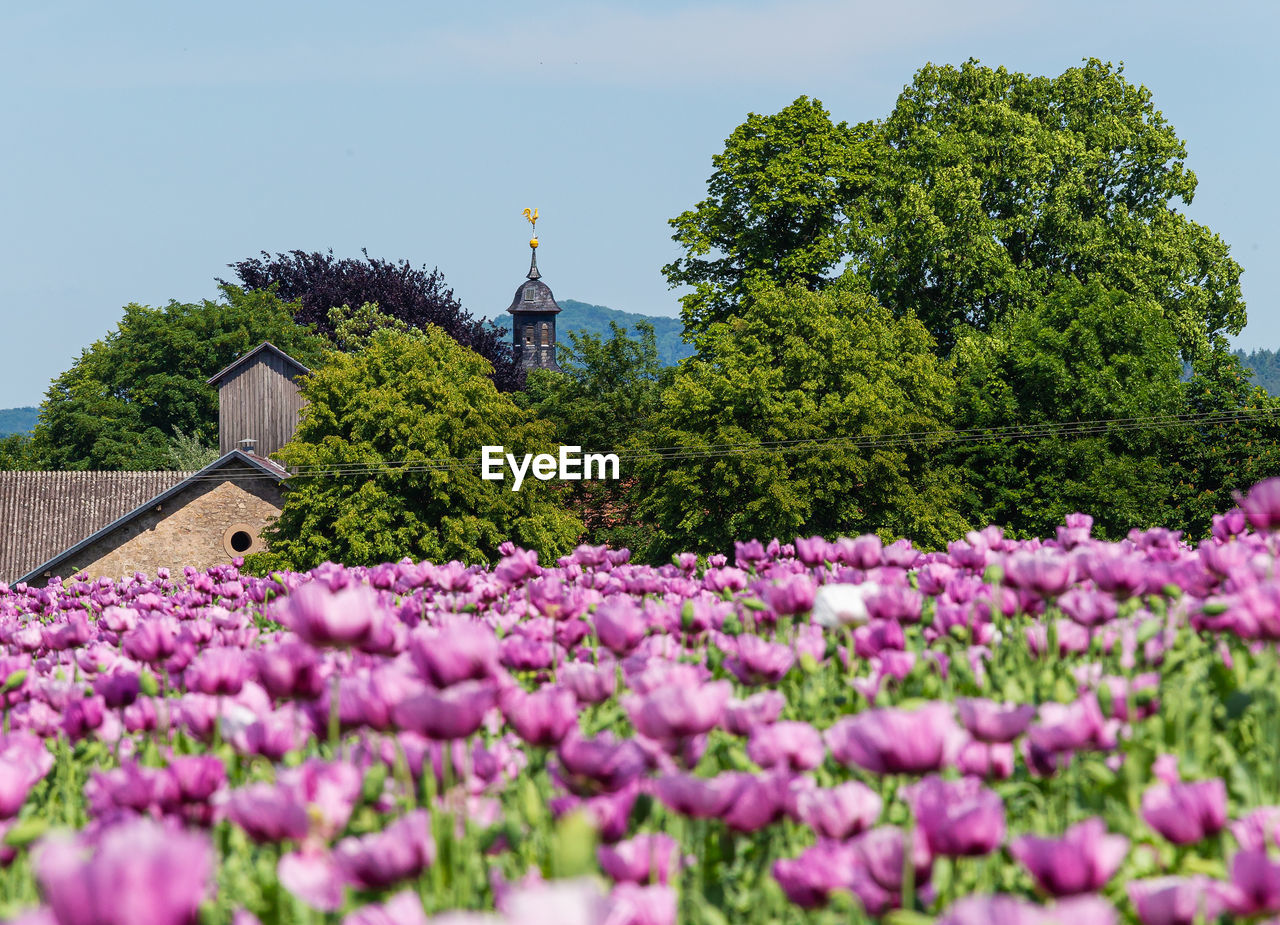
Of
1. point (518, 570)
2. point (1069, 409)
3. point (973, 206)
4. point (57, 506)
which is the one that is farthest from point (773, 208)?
point (518, 570)

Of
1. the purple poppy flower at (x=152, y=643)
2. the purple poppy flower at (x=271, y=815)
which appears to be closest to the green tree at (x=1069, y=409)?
the purple poppy flower at (x=152, y=643)

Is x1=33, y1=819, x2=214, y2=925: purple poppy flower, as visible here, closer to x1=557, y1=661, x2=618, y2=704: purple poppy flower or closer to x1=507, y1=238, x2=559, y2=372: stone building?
x1=557, y1=661, x2=618, y2=704: purple poppy flower

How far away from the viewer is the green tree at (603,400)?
50906mm

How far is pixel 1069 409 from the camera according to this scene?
3944 centimetres

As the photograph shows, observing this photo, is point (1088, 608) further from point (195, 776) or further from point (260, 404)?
point (260, 404)

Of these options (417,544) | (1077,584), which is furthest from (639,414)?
(1077,584)

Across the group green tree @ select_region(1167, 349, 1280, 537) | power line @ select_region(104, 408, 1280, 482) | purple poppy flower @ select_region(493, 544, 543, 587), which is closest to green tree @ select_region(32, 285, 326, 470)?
power line @ select_region(104, 408, 1280, 482)

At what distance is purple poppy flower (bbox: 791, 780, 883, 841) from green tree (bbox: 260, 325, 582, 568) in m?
35.0

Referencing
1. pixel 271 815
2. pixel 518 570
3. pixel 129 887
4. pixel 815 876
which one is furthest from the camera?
pixel 518 570

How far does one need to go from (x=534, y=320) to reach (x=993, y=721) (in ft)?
427

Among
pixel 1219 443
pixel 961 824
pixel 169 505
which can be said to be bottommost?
pixel 961 824

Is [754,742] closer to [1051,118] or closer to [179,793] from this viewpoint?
[179,793]

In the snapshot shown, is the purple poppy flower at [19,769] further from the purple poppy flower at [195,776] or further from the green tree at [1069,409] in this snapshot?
the green tree at [1069,409]

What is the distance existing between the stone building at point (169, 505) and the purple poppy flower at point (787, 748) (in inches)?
1379
